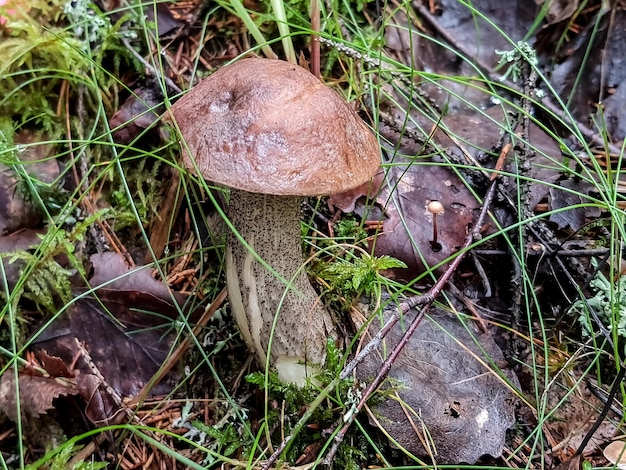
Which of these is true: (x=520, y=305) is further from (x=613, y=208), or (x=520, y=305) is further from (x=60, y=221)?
(x=60, y=221)

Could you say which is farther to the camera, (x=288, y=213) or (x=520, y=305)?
(x=520, y=305)

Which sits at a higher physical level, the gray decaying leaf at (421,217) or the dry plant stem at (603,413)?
the gray decaying leaf at (421,217)

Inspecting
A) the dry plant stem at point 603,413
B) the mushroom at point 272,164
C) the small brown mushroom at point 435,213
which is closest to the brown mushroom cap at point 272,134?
the mushroom at point 272,164

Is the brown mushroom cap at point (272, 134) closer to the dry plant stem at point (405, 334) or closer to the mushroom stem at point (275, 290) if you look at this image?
the mushroom stem at point (275, 290)

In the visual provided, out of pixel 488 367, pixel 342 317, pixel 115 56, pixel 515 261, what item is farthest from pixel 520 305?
pixel 115 56

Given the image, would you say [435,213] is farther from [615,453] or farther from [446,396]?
[615,453]
